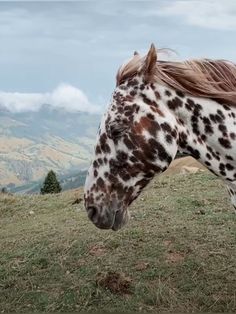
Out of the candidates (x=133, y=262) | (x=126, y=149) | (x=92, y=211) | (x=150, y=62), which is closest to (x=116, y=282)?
(x=133, y=262)

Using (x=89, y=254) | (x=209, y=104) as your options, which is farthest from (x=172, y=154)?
(x=89, y=254)

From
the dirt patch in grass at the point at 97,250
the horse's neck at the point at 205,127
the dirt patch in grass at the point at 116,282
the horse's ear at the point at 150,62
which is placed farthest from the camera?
the dirt patch in grass at the point at 97,250

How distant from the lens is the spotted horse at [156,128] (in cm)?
519

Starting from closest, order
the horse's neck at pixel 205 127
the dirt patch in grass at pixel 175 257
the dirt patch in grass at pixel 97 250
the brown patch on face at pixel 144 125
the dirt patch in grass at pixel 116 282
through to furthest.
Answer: the brown patch on face at pixel 144 125, the horse's neck at pixel 205 127, the dirt patch in grass at pixel 116 282, the dirt patch in grass at pixel 175 257, the dirt patch in grass at pixel 97 250

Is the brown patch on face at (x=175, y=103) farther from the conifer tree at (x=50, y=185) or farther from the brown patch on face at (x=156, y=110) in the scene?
the conifer tree at (x=50, y=185)

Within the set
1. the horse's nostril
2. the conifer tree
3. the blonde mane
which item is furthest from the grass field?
the conifer tree

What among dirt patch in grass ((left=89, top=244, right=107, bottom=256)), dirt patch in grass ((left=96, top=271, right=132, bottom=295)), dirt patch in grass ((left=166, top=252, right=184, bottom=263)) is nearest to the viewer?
dirt patch in grass ((left=96, top=271, right=132, bottom=295))

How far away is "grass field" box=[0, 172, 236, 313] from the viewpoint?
773 cm

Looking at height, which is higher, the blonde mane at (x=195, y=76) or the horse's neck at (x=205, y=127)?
the blonde mane at (x=195, y=76)

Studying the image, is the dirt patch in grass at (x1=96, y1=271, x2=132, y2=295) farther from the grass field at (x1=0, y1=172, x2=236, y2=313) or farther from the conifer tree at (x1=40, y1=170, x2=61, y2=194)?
the conifer tree at (x1=40, y1=170, x2=61, y2=194)

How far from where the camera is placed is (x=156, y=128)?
16.9ft

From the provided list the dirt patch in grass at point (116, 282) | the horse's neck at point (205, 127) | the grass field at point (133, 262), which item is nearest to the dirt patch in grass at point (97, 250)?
the grass field at point (133, 262)

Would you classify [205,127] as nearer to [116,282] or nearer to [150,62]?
[150,62]

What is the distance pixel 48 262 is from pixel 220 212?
4.26 metres
